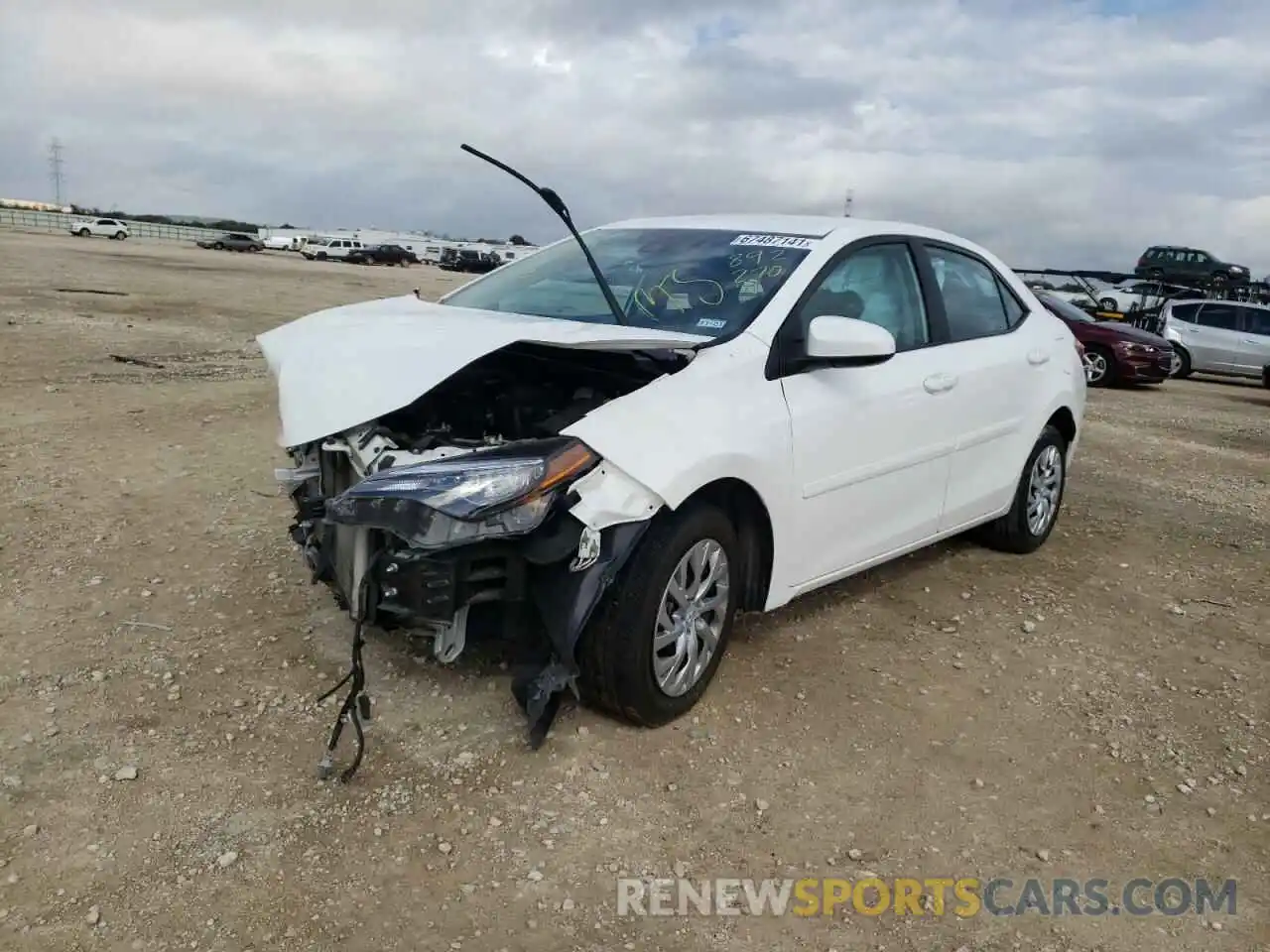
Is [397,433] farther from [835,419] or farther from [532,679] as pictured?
[835,419]

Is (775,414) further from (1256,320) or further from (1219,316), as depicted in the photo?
(1256,320)

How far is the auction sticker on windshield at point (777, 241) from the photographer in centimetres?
403

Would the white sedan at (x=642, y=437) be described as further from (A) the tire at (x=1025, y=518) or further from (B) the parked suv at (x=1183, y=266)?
(B) the parked suv at (x=1183, y=266)

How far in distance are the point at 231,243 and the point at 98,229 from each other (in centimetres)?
707

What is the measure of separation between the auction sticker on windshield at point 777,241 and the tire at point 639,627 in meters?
1.30

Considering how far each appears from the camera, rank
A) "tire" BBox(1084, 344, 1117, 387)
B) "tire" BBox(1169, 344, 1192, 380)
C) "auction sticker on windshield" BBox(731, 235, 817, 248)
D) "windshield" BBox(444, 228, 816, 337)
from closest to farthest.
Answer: "windshield" BBox(444, 228, 816, 337) < "auction sticker on windshield" BBox(731, 235, 817, 248) < "tire" BBox(1084, 344, 1117, 387) < "tire" BBox(1169, 344, 1192, 380)

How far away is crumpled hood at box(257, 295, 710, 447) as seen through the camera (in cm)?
317

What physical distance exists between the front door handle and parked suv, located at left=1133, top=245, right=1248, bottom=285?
3023 centimetres

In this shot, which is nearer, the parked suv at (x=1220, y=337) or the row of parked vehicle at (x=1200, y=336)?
the row of parked vehicle at (x=1200, y=336)

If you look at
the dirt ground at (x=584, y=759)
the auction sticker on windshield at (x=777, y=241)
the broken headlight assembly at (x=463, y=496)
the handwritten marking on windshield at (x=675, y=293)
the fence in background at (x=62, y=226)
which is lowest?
the dirt ground at (x=584, y=759)

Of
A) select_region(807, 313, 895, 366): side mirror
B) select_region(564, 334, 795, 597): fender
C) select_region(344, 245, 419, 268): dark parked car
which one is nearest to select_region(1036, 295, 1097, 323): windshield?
select_region(807, 313, 895, 366): side mirror

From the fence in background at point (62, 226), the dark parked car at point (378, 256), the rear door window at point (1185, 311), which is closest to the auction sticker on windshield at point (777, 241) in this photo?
the rear door window at point (1185, 311)

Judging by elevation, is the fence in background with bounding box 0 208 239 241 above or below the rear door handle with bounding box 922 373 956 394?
above

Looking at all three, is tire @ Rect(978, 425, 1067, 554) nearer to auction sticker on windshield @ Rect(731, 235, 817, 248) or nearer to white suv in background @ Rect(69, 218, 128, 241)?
auction sticker on windshield @ Rect(731, 235, 817, 248)
